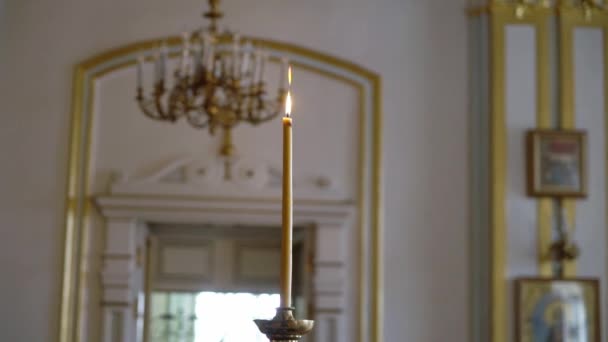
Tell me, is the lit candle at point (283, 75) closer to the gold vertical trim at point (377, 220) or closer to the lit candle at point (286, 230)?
the gold vertical trim at point (377, 220)

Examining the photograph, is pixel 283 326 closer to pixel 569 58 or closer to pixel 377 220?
pixel 377 220

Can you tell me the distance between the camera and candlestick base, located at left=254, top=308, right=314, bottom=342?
147 cm

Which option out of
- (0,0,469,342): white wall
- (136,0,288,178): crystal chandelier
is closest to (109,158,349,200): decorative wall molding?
(0,0,469,342): white wall

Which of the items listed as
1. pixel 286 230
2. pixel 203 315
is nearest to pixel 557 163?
pixel 203 315

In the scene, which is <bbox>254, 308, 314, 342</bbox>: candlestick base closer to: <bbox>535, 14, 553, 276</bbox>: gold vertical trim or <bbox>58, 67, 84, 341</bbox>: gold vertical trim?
<bbox>58, 67, 84, 341</bbox>: gold vertical trim

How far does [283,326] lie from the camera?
1.47 metres

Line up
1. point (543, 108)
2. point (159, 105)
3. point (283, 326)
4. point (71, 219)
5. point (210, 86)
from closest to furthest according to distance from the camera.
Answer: point (283, 326), point (210, 86), point (159, 105), point (71, 219), point (543, 108)

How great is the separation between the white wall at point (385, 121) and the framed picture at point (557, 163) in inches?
19.9

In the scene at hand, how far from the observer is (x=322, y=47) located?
747 centimetres

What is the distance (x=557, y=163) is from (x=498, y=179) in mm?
421

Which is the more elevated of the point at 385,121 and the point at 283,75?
the point at 283,75

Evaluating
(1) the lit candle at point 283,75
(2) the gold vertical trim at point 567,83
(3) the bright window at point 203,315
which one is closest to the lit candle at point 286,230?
(1) the lit candle at point 283,75

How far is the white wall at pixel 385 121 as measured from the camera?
284 inches

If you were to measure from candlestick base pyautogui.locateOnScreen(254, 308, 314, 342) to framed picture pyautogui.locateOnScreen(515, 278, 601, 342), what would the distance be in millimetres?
5901
